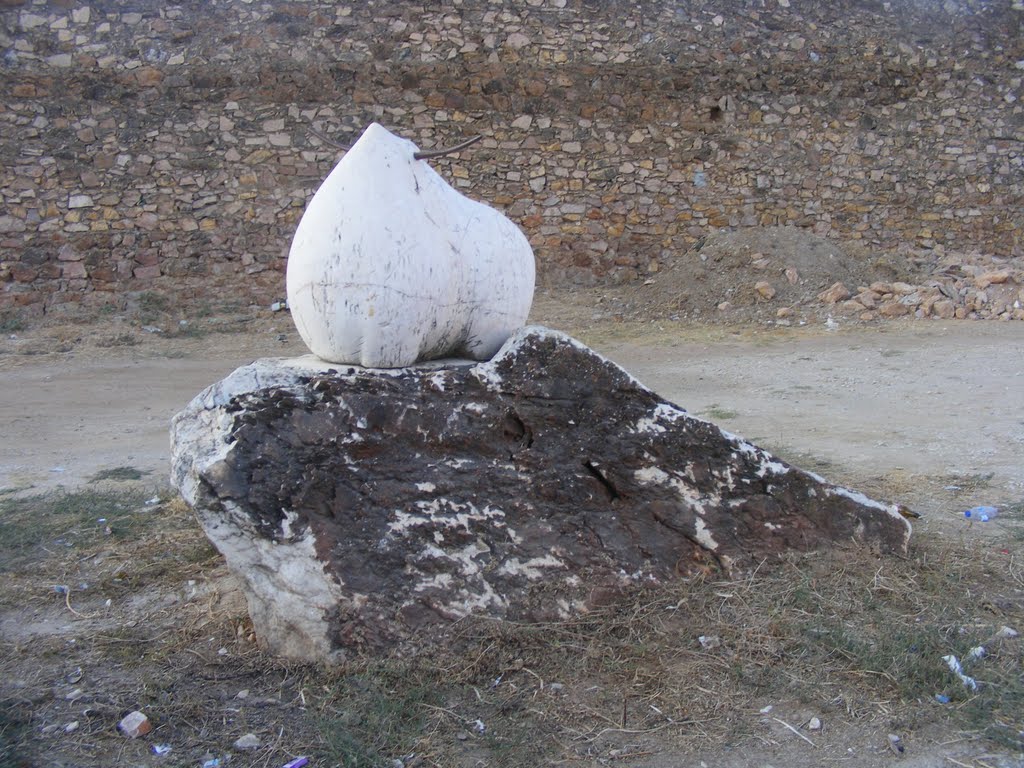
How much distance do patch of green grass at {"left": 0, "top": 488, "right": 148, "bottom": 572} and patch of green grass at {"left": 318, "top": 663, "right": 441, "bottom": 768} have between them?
1.80 metres

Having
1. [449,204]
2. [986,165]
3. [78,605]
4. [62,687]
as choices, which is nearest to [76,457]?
[78,605]

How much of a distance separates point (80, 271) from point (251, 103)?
2480mm

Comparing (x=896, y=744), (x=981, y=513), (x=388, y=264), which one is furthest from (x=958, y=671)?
(x=388, y=264)

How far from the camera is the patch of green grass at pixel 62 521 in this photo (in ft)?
13.0

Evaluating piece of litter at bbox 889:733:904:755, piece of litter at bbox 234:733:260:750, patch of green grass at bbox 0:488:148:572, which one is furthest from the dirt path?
piece of litter at bbox 234:733:260:750

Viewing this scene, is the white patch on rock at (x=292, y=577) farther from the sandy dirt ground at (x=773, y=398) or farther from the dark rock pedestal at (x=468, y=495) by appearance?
the sandy dirt ground at (x=773, y=398)

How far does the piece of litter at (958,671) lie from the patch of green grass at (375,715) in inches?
55.8

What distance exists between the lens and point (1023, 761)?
2.30 metres

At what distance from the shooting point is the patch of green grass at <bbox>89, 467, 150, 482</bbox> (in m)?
5.06

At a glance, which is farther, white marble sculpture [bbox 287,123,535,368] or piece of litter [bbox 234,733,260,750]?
white marble sculpture [bbox 287,123,535,368]

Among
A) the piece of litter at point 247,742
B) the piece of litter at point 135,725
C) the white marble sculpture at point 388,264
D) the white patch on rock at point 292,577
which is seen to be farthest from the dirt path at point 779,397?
the piece of litter at point 247,742

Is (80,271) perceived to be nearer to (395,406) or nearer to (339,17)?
(339,17)

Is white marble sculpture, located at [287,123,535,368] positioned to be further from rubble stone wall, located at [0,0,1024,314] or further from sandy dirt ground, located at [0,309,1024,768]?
rubble stone wall, located at [0,0,1024,314]

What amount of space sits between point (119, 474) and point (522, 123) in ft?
21.8
